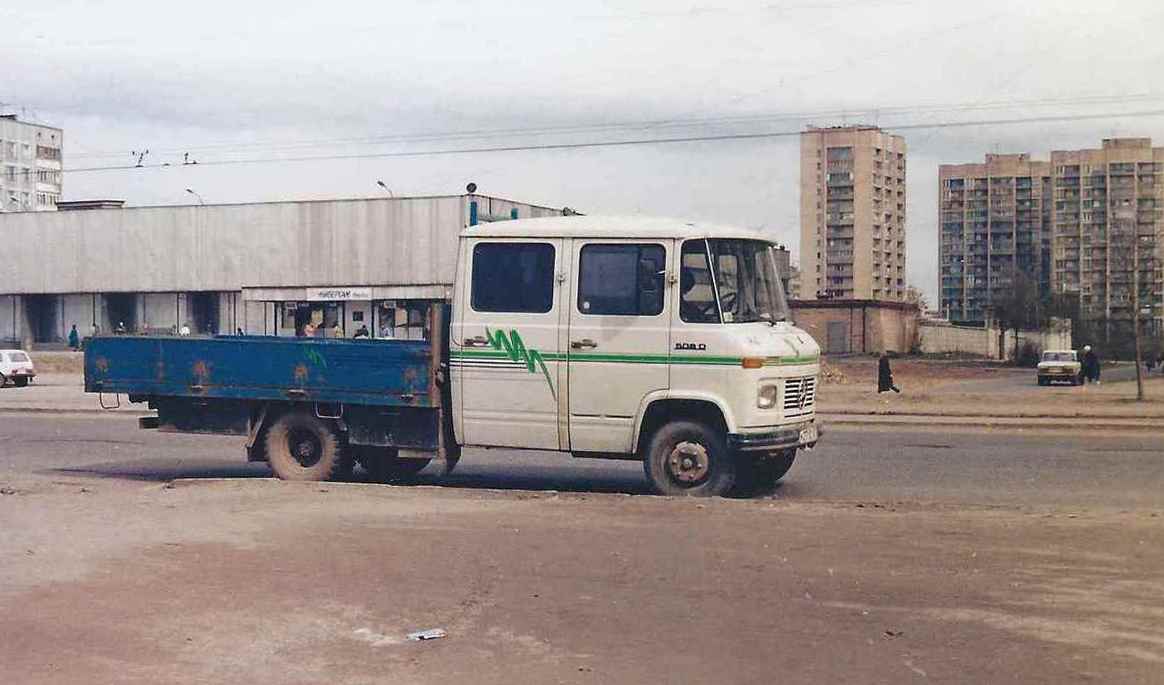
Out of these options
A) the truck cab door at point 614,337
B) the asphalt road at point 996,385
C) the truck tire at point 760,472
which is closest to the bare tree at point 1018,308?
the asphalt road at point 996,385

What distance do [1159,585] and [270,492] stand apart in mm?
7953

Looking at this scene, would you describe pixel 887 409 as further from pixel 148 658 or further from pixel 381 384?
pixel 148 658

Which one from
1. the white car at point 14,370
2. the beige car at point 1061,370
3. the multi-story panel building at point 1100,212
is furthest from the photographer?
the multi-story panel building at point 1100,212

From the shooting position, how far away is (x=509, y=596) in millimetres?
7934

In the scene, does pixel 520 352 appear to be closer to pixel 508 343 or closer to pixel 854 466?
pixel 508 343

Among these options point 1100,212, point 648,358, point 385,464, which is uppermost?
point 1100,212

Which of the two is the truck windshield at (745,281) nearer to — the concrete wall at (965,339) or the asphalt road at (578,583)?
the asphalt road at (578,583)

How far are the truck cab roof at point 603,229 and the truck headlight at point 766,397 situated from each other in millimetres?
1498

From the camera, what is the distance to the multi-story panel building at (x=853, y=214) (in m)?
104

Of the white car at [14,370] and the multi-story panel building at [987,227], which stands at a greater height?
the multi-story panel building at [987,227]

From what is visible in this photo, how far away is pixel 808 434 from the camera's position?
12594mm

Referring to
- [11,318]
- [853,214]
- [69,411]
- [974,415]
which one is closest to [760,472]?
[974,415]

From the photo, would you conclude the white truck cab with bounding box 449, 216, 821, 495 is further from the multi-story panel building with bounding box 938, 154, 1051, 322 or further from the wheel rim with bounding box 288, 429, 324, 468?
the multi-story panel building with bounding box 938, 154, 1051, 322

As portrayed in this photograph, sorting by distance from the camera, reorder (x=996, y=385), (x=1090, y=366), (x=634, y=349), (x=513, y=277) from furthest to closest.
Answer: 1. (x=1090, y=366)
2. (x=996, y=385)
3. (x=513, y=277)
4. (x=634, y=349)
